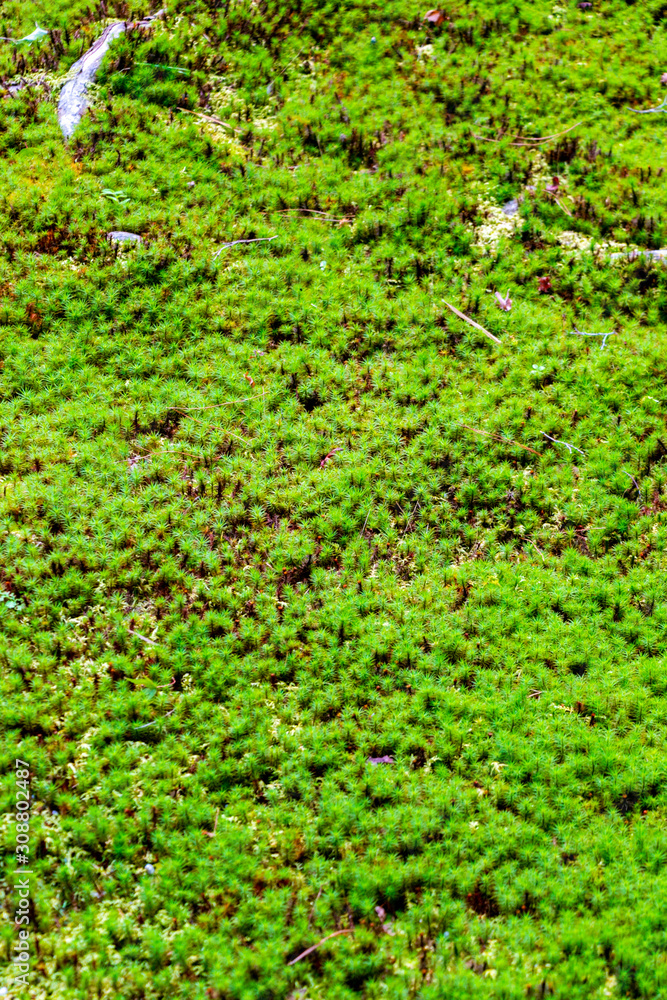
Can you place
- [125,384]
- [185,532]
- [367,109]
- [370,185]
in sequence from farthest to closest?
[367,109]
[370,185]
[125,384]
[185,532]

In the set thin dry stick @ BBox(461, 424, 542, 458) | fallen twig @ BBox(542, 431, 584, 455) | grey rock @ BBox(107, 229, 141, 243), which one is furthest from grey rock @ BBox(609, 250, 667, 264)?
grey rock @ BBox(107, 229, 141, 243)

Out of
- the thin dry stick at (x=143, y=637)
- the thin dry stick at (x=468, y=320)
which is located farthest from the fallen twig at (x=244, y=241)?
the thin dry stick at (x=143, y=637)

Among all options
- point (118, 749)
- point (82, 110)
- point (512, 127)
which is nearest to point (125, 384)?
point (118, 749)

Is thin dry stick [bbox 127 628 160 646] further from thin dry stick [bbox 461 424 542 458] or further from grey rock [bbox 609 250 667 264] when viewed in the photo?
grey rock [bbox 609 250 667 264]

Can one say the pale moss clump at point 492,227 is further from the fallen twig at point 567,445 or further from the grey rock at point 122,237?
the grey rock at point 122,237

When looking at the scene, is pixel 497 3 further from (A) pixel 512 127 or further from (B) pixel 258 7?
(B) pixel 258 7

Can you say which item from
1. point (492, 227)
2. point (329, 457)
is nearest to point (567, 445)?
point (329, 457)

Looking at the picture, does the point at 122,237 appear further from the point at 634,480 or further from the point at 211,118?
the point at 634,480

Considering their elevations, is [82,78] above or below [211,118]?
above
